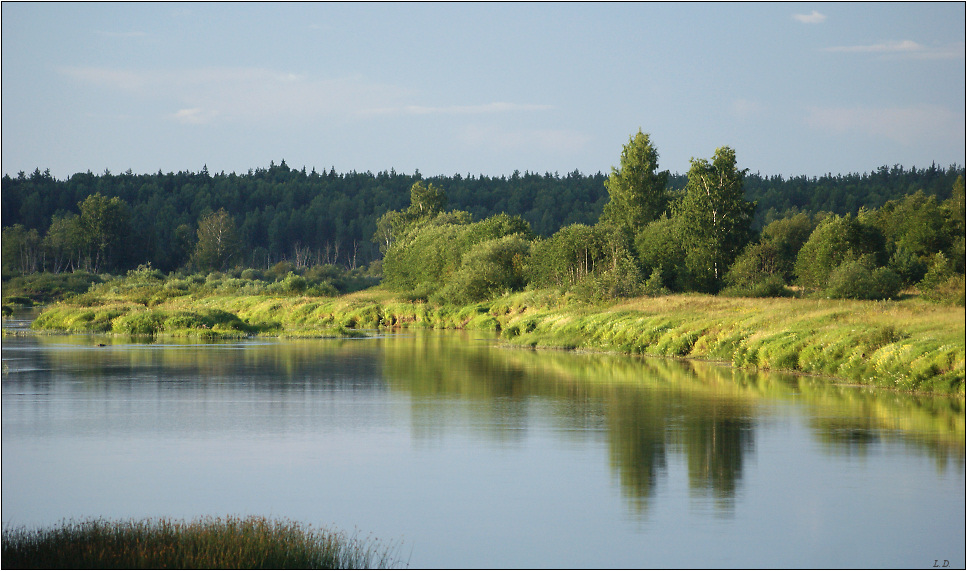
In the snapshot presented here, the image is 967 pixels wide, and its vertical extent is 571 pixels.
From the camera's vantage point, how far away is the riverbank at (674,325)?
28328 mm

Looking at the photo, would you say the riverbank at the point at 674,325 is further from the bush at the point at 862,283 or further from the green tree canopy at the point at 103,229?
the green tree canopy at the point at 103,229

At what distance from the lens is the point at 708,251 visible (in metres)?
72.2

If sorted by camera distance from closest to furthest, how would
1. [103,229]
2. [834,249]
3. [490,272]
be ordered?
[834,249], [490,272], [103,229]

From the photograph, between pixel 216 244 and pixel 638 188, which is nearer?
pixel 638 188

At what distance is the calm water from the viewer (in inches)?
533

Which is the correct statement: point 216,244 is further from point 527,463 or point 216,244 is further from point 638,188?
point 527,463

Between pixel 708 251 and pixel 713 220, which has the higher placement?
Result: pixel 713 220

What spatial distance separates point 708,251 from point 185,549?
63899mm

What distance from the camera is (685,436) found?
834 inches

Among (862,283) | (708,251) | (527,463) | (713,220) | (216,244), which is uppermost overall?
(216,244)

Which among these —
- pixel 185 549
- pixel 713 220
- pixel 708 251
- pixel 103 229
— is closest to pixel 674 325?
pixel 708 251

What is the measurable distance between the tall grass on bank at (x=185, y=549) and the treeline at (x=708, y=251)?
46.7 metres

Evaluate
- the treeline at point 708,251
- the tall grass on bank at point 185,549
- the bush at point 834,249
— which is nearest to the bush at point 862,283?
the treeline at point 708,251

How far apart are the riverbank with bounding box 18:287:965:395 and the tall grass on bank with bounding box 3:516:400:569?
62.1ft
